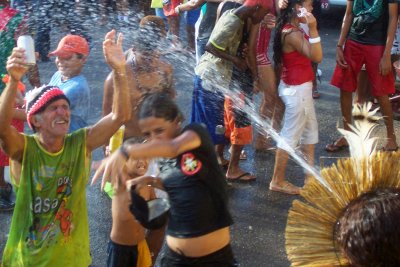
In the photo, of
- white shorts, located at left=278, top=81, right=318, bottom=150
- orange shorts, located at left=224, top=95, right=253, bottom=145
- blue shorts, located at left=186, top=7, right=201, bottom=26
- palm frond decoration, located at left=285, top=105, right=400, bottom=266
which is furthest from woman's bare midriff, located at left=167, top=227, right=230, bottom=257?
blue shorts, located at left=186, top=7, right=201, bottom=26

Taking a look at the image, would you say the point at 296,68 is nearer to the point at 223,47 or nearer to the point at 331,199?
the point at 223,47

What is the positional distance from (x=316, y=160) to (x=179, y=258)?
3.13 meters

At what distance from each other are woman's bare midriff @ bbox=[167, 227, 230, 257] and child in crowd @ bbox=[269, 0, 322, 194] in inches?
91.6

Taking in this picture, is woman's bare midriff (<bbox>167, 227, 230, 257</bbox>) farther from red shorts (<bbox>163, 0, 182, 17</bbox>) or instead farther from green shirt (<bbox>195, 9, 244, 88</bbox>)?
red shorts (<bbox>163, 0, 182, 17</bbox>)

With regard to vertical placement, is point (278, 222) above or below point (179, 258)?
below

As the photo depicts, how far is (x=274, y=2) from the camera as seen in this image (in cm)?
646

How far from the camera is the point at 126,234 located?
407 centimetres

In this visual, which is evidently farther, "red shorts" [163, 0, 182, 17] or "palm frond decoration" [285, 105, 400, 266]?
"red shorts" [163, 0, 182, 17]

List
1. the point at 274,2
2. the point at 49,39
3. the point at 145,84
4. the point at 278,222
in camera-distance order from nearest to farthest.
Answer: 1. the point at 145,84
2. the point at 278,222
3. the point at 274,2
4. the point at 49,39

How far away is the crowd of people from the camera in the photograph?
3527 mm

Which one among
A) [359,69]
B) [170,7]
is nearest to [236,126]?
[359,69]

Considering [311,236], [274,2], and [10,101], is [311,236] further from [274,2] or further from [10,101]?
[274,2]

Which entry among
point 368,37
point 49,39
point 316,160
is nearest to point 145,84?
point 316,160

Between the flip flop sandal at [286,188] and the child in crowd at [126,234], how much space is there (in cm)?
206
